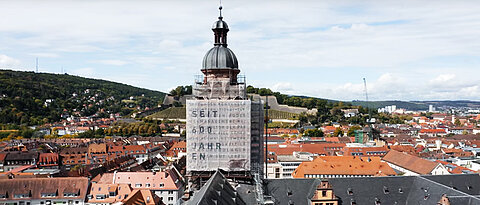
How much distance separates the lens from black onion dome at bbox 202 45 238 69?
146ft

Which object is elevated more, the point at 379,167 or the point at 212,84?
the point at 212,84

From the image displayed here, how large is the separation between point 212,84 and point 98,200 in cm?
2167

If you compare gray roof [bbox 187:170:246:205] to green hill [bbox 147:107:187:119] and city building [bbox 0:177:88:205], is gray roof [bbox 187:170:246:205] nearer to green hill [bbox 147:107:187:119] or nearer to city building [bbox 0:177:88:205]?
city building [bbox 0:177:88:205]

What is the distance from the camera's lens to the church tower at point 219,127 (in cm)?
4309

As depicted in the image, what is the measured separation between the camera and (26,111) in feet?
586

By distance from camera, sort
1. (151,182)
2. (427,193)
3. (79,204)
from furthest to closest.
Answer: (151,182)
(79,204)
(427,193)

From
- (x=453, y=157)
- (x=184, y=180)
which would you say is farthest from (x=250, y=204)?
(x=453, y=157)

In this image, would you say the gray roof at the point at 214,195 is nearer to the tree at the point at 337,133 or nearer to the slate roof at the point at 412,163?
the slate roof at the point at 412,163

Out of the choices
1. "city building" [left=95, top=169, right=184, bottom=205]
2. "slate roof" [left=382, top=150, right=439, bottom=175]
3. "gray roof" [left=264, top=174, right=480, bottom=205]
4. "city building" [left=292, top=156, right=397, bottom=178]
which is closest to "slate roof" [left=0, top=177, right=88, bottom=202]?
"city building" [left=95, top=169, right=184, bottom=205]

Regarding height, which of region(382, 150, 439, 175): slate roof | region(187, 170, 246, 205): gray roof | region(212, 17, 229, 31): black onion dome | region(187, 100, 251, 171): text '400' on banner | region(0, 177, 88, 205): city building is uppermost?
region(212, 17, 229, 31): black onion dome

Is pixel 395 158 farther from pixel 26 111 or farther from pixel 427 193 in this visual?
pixel 26 111

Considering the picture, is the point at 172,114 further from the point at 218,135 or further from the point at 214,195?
the point at 214,195

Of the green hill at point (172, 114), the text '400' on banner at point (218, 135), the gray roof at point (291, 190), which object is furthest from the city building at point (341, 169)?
the green hill at point (172, 114)

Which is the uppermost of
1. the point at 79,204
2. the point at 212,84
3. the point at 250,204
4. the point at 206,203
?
the point at 212,84
